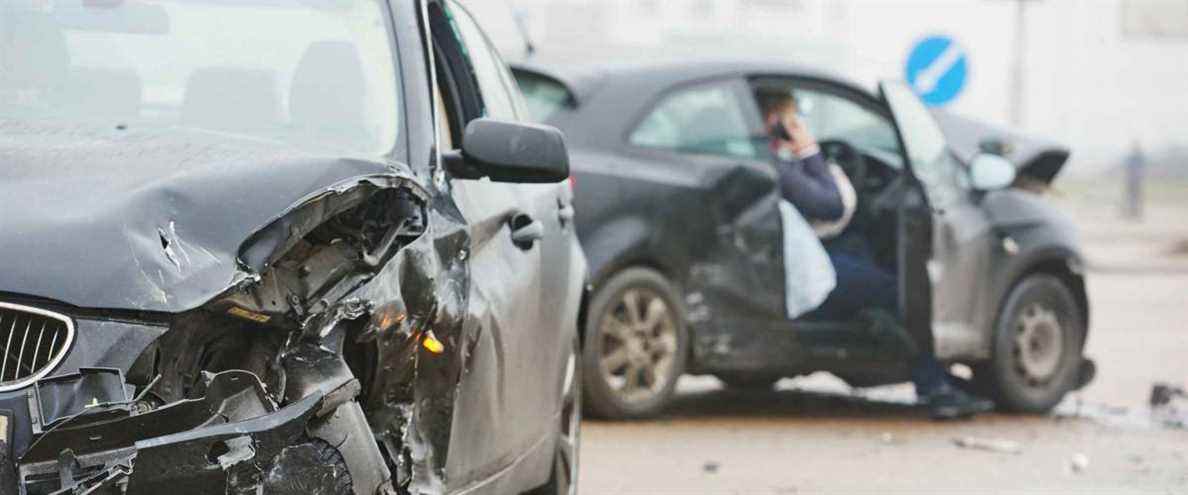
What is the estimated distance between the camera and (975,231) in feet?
35.6

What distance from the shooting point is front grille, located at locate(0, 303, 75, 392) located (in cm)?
368

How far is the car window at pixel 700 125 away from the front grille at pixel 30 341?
654 centimetres

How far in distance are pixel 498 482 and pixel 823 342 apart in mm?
5177

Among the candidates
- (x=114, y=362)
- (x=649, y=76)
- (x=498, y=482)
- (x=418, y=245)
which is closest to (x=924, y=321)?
(x=649, y=76)

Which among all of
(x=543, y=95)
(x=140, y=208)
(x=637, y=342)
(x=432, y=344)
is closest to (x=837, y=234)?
(x=637, y=342)

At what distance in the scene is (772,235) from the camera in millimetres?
10273

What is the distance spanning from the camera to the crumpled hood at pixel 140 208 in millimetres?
3807

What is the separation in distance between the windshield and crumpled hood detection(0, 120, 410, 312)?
1.48ft

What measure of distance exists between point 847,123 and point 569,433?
5131 millimetres

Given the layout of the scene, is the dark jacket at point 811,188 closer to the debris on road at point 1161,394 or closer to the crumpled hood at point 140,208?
the debris on road at point 1161,394

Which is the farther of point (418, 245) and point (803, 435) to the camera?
point (803, 435)

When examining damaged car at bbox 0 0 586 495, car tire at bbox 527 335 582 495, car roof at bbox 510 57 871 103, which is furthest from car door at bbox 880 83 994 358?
damaged car at bbox 0 0 586 495

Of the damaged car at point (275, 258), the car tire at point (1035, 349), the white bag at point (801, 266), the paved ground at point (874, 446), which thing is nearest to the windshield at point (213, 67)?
the damaged car at point (275, 258)

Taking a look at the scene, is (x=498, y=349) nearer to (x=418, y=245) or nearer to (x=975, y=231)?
(x=418, y=245)
